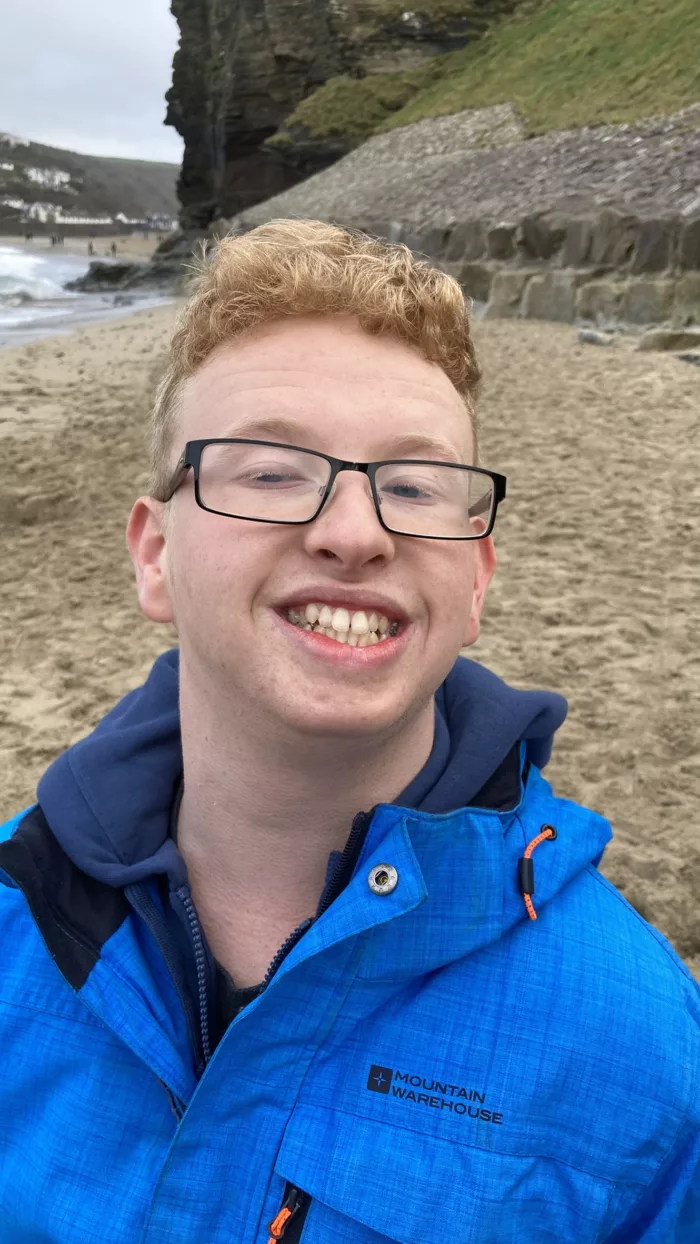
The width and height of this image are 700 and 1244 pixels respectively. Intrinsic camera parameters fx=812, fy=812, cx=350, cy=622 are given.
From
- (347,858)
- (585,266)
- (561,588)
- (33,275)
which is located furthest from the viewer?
(33,275)

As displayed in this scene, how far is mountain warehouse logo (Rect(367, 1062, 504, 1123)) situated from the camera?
1021 mm

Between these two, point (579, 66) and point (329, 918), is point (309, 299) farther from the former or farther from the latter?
point (579, 66)

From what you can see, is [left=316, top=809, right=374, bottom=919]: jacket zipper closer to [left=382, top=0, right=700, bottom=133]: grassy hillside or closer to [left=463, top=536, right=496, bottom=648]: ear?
[left=463, top=536, right=496, bottom=648]: ear

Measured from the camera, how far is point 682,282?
34.3ft

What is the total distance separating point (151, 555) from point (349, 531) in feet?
1.60

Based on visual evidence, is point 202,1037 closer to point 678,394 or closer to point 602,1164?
point 602,1164

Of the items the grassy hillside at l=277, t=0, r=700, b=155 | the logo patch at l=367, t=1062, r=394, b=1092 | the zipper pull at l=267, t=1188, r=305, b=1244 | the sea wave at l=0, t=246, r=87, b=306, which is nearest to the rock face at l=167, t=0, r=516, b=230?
the grassy hillside at l=277, t=0, r=700, b=155

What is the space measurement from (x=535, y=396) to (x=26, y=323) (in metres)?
19.1

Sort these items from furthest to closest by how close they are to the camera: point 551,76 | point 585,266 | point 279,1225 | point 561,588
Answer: point 551,76 < point 585,266 < point 561,588 < point 279,1225

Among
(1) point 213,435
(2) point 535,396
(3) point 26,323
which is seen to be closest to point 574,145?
(2) point 535,396

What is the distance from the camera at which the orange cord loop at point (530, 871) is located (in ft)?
3.57

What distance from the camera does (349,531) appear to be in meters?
1.03

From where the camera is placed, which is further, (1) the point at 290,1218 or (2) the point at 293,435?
(2) the point at 293,435

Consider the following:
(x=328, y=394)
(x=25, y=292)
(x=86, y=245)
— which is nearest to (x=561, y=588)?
(x=328, y=394)
